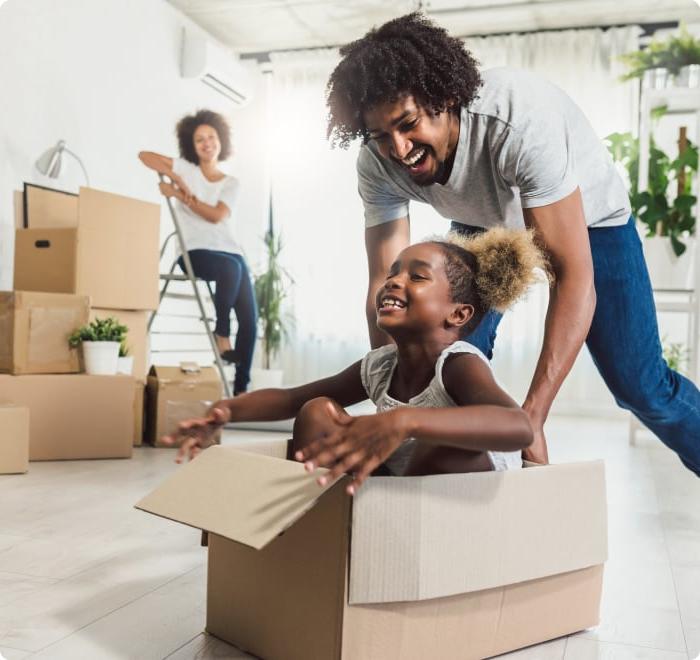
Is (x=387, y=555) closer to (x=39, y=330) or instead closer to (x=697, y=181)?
(x=39, y=330)

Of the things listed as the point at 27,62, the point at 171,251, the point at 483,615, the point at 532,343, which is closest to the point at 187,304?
the point at 171,251

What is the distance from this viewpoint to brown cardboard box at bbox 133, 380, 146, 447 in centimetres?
290

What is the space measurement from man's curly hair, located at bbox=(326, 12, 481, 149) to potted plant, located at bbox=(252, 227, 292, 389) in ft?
11.9

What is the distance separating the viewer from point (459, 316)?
1.18 meters

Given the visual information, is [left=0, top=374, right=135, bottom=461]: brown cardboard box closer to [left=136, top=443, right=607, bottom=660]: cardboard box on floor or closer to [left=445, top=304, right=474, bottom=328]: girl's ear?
[left=136, top=443, right=607, bottom=660]: cardboard box on floor

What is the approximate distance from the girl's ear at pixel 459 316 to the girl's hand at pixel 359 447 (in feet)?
1.18

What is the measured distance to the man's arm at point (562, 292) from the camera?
1187 mm

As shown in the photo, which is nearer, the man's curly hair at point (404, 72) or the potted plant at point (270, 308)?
the man's curly hair at point (404, 72)

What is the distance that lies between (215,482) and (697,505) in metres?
1.65

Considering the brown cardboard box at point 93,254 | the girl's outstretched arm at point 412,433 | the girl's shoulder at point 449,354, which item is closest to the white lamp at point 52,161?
the brown cardboard box at point 93,254

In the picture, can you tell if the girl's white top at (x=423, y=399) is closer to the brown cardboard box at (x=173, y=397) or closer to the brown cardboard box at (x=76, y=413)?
the brown cardboard box at (x=76, y=413)

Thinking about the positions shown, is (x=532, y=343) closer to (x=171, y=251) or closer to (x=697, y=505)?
(x=171, y=251)

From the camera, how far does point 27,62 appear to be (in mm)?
3361

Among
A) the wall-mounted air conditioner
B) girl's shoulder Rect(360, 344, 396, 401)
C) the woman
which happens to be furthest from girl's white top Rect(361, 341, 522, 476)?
the wall-mounted air conditioner
